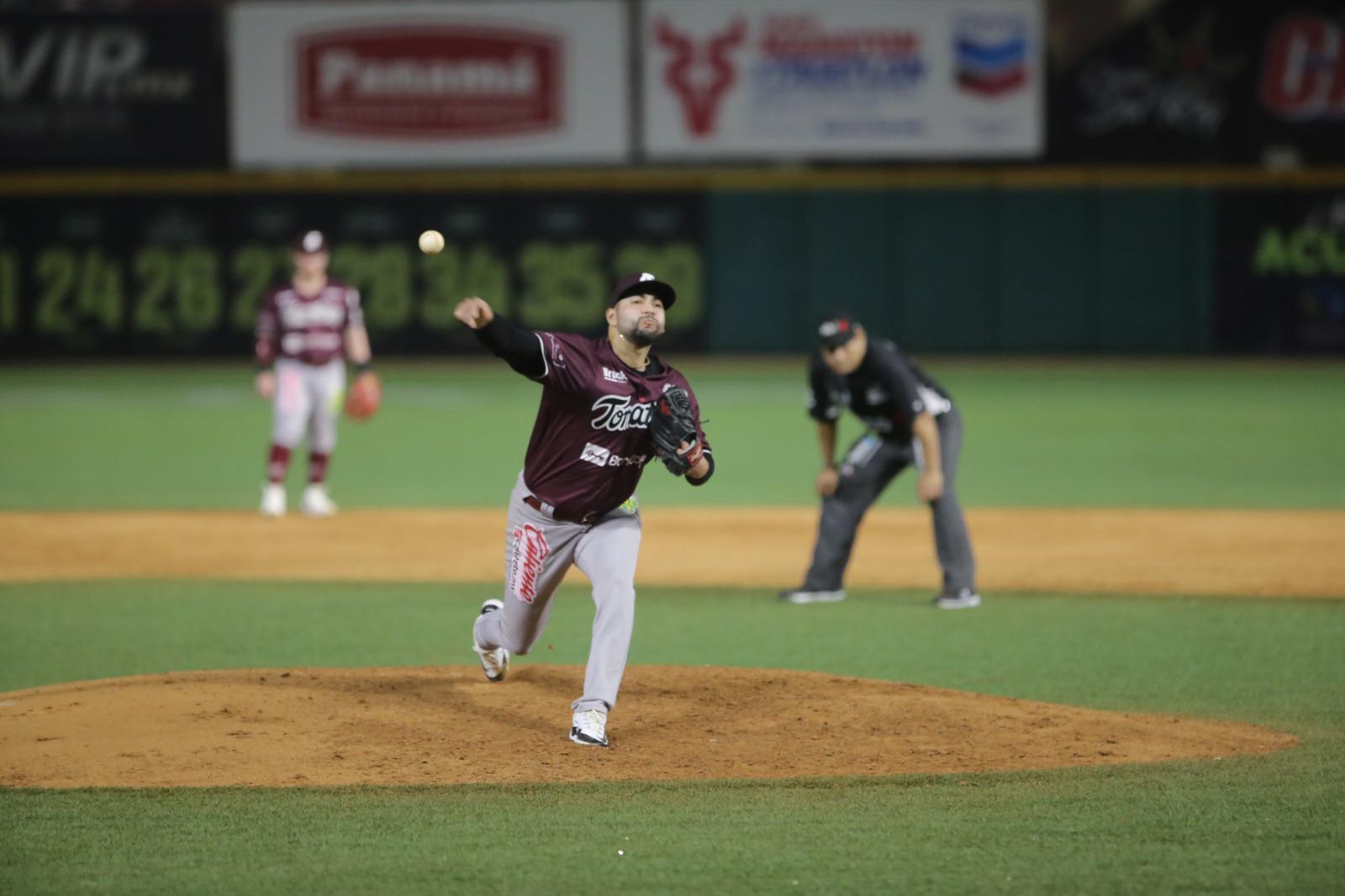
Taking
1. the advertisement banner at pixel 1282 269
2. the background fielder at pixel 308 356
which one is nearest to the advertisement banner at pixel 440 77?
the advertisement banner at pixel 1282 269

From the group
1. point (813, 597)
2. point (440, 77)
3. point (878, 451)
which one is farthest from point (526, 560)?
point (440, 77)

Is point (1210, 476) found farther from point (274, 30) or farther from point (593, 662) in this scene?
point (274, 30)

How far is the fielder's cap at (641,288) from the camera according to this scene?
20.9 ft

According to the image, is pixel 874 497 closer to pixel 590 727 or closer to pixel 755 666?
pixel 755 666

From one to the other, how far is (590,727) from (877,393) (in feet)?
12.0

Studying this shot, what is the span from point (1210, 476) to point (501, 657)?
9975 millimetres

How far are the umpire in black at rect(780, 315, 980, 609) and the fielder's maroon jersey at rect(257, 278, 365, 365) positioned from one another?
4.85 meters

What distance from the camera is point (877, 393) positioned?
9.41 m

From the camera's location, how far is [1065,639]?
8.85m

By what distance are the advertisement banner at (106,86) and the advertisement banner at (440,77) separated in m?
0.63

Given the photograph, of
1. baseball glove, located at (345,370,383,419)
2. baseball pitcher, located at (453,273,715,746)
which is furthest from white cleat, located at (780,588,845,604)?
baseball glove, located at (345,370,383,419)

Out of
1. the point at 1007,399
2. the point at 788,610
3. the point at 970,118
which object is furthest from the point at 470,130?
the point at 788,610

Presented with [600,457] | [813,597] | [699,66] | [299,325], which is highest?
[699,66]

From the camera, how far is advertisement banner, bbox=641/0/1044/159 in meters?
26.0
